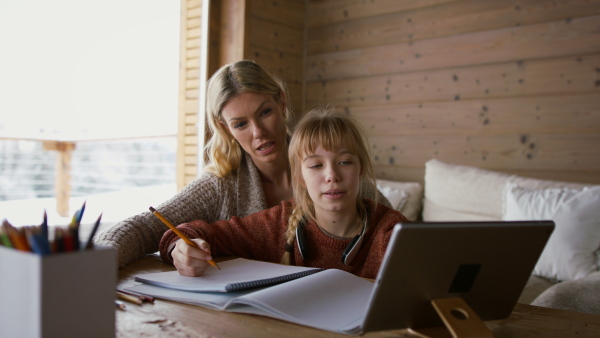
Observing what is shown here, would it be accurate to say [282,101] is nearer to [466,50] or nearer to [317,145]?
[317,145]

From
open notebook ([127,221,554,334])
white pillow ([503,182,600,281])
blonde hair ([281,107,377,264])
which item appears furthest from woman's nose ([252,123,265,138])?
white pillow ([503,182,600,281])

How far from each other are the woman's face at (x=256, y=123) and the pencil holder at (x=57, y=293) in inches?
39.5

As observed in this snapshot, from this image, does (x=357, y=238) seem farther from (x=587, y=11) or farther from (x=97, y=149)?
(x=97, y=149)

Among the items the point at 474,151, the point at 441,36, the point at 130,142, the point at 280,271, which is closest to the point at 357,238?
the point at 280,271

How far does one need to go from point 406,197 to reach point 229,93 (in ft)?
5.36

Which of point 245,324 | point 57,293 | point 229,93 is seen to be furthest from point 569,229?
point 57,293

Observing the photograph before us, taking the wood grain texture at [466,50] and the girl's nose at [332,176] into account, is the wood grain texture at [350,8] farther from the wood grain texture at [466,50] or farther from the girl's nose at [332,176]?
the girl's nose at [332,176]

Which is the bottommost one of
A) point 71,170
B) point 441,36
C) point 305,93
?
point 71,170

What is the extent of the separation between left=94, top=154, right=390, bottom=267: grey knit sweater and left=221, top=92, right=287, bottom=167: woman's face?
91 mm

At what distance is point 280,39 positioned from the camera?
12.2 feet

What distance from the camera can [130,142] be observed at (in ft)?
15.1

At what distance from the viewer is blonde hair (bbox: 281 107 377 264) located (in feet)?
4.02

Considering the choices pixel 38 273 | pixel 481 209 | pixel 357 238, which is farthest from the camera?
pixel 481 209

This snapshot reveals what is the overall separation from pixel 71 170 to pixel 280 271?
3997 millimetres
